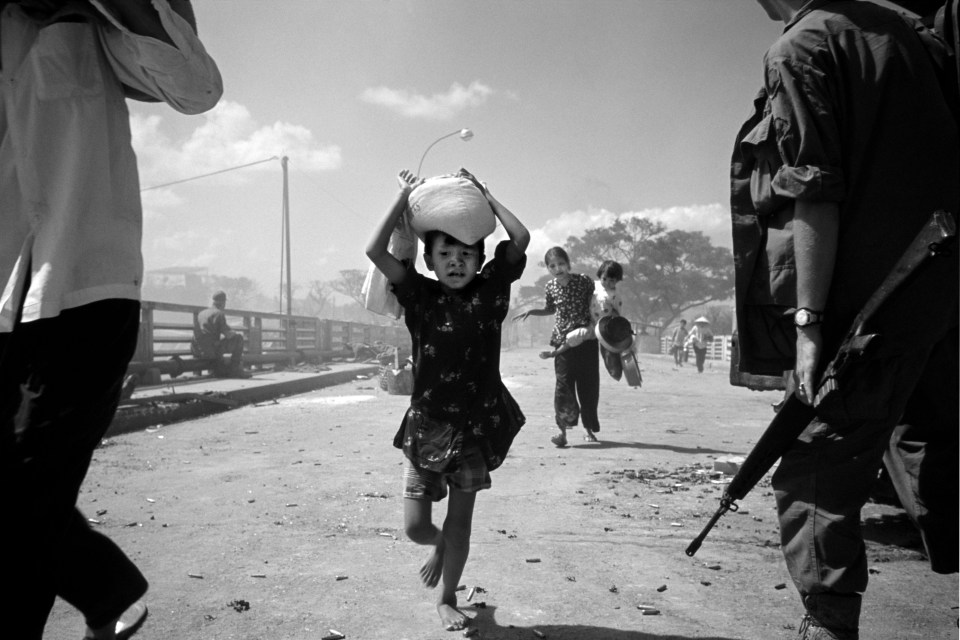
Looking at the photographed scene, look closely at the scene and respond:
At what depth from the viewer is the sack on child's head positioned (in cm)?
257

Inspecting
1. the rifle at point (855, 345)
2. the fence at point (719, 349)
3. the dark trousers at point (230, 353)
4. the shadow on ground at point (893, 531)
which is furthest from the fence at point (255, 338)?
the fence at point (719, 349)

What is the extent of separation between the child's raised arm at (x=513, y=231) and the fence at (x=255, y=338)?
6.74 meters

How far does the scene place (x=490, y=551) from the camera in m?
3.34

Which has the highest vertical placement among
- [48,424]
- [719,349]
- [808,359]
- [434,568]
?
[808,359]

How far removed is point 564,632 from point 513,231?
4.99 feet

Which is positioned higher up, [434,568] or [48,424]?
[48,424]

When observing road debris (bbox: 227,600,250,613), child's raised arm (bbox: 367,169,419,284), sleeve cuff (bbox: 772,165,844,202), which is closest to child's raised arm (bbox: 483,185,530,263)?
Answer: child's raised arm (bbox: 367,169,419,284)

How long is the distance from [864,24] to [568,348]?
4.96 metres

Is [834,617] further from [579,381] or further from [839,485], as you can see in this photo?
[579,381]

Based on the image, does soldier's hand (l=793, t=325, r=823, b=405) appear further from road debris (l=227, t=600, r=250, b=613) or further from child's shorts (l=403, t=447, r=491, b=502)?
road debris (l=227, t=600, r=250, b=613)

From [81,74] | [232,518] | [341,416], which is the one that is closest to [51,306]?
[81,74]

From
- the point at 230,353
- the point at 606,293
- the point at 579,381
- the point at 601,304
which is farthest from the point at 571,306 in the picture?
the point at 230,353

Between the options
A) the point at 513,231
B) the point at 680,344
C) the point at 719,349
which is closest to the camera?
the point at 513,231

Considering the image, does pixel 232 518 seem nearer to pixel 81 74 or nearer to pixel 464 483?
pixel 464 483
